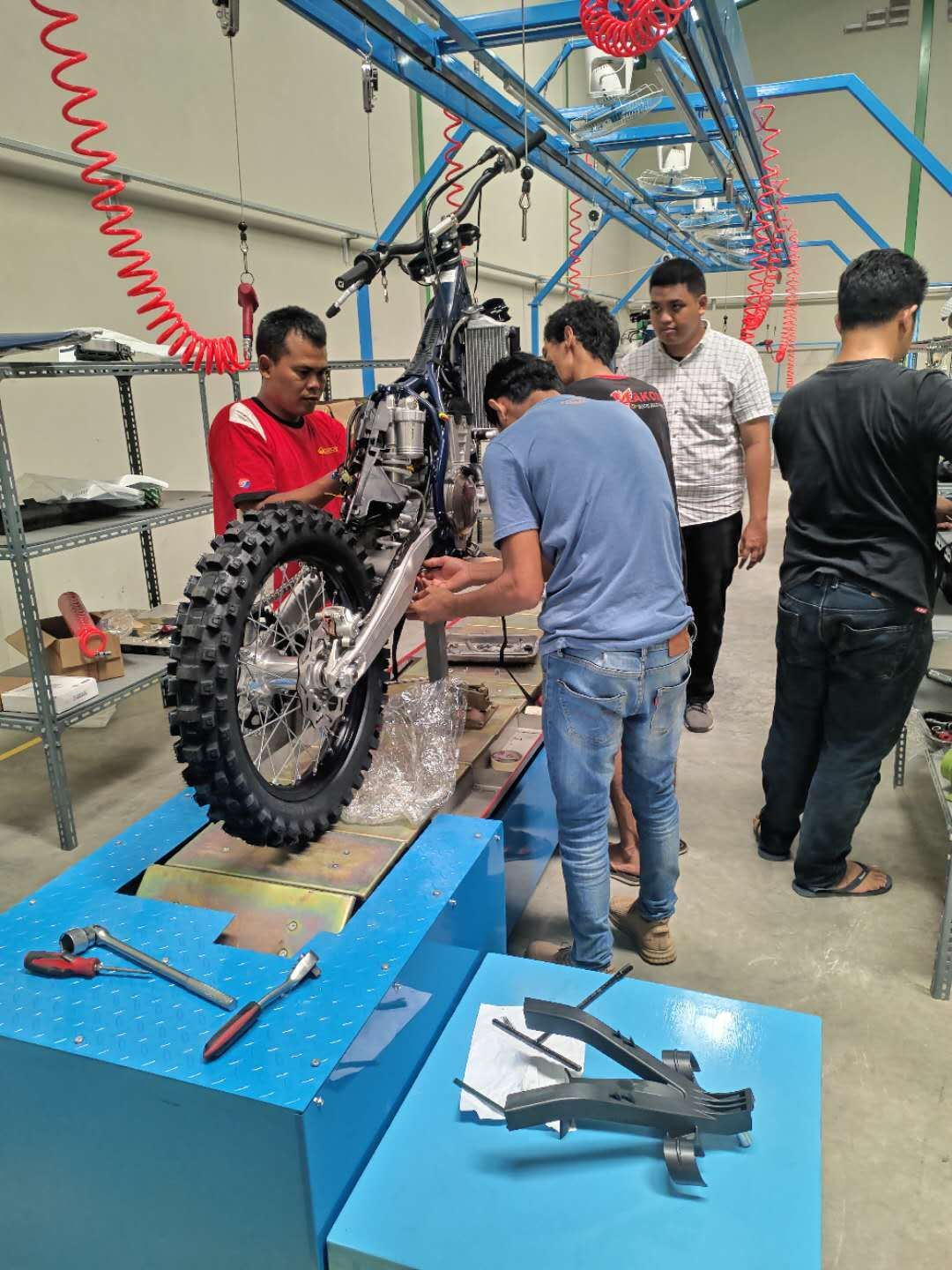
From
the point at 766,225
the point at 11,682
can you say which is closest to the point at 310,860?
the point at 11,682

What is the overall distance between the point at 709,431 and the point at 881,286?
1175 mm

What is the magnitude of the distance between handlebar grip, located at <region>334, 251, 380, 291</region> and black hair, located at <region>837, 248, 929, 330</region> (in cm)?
110

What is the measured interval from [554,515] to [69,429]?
126 inches

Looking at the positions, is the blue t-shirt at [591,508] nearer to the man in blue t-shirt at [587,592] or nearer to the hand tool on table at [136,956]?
the man in blue t-shirt at [587,592]

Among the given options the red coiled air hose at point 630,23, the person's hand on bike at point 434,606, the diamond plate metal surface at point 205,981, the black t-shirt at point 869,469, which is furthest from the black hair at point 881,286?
the diamond plate metal surface at point 205,981

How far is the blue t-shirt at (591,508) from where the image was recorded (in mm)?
1693

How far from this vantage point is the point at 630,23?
2201 millimetres

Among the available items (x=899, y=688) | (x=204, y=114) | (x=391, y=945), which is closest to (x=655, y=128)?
(x=204, y=114)

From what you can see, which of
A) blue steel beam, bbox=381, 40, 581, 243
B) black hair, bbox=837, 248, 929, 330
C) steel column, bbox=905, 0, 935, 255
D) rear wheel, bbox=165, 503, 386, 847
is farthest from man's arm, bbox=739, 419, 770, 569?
steel column, bbox=905, 0, 935, 255

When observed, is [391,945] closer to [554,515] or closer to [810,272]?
[554,515]

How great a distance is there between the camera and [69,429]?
13.4 ft

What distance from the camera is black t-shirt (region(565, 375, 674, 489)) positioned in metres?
2.12

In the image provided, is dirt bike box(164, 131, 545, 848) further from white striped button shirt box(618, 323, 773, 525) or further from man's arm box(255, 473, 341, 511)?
white striped button shirt box(618, 323, 773, 525)

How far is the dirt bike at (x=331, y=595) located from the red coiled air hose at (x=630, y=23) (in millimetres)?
423
